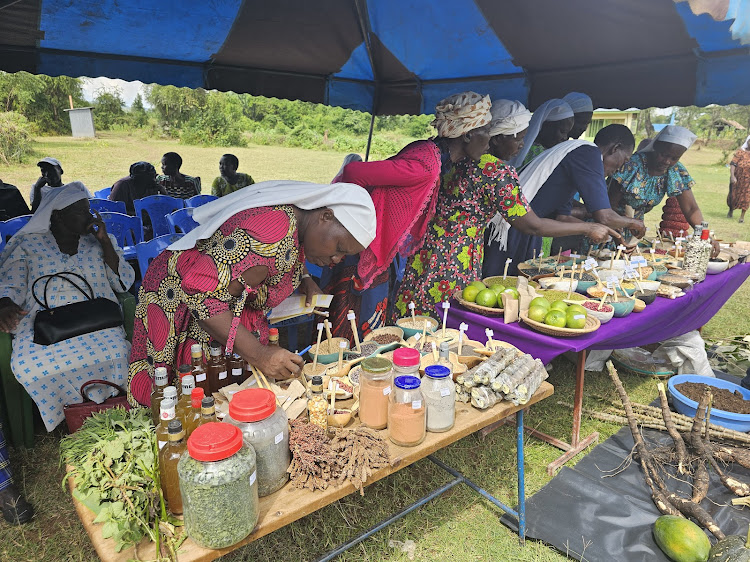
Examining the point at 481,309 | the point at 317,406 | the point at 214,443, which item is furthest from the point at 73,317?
the point at 481,309

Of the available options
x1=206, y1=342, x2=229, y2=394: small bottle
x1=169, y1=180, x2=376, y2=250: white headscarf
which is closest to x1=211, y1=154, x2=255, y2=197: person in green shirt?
x1=169, y1=180, x2=376, y2=250: white headscarf

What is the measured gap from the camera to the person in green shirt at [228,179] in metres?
6.59

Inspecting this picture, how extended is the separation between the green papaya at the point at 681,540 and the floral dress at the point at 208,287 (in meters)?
2.05

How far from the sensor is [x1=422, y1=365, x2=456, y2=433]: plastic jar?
1.61 m

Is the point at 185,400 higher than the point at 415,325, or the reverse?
the point at 185,400

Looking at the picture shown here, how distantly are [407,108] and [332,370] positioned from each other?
14.7 feet

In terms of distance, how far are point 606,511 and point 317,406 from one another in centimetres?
182

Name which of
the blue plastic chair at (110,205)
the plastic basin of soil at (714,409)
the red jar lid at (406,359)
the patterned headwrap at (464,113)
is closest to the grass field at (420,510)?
the plastic basin of soil at (714,409)

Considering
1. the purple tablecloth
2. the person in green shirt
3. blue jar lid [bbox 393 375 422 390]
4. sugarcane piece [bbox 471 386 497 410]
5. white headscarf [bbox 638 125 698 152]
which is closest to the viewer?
blue jar lid [bbox 393 375 422 390]

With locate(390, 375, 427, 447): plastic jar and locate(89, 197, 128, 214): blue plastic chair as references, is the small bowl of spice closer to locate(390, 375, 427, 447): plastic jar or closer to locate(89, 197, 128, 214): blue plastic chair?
locate(390, 375, 427, 447): plastic jar

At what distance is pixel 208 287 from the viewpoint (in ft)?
5.49

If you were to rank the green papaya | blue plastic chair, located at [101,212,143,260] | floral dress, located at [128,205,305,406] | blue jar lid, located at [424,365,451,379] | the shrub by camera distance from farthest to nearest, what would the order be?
the shrub
blue plastic chair, located at [101,212,143,260]
the green papaya
floral dress, located at [128,205,305,406]
blue jar lid, located at [424,365,451,379]

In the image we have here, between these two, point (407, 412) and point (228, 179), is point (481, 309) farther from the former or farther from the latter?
point (228, 179)

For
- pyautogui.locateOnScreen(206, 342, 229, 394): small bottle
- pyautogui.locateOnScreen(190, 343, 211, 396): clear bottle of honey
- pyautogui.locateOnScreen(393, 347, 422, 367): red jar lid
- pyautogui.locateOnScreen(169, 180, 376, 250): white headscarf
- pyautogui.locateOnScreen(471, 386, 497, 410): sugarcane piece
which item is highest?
pyautogui.locateOnScreen(169, 180, 376, 250): white headscarf
